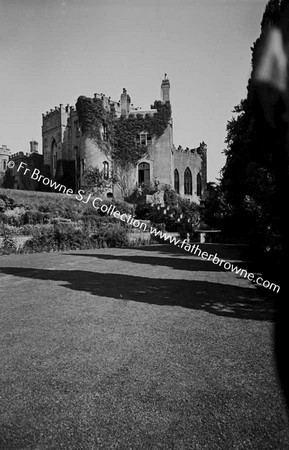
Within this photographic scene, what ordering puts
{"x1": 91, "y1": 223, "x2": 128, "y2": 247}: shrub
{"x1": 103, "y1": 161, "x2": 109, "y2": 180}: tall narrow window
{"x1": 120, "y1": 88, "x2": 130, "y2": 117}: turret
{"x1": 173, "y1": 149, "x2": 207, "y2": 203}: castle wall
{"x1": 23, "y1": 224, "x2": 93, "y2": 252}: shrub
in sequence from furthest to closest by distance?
{"x1": 173, "y1": 149, "x2": 207, "y2": 203}: castle wall → {"x1": 120, "y1": 88, "x2": 130, "y2": 117}: turret → {"x1": 103, "y1": 161, "x2": 109, "y2": 180}: tall narrow window → {"x1": 91, "y1": 223, "x2": 128, "y2": 247}: shrub → {"x1": 23, "y1": 224, "x2": 93, "y2": 252}: shrub

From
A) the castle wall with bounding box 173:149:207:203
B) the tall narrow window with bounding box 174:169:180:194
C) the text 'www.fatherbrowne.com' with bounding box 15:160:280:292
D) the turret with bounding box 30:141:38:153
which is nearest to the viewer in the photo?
the text 'www.fatherbrowne.com' with bounding box 15:160:280:292

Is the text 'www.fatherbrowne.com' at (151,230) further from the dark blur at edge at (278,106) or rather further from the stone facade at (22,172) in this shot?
the dark blur at edge at (278,106)

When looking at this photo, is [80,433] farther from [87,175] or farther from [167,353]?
[87,175]

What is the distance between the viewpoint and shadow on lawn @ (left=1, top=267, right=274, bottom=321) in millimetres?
5273

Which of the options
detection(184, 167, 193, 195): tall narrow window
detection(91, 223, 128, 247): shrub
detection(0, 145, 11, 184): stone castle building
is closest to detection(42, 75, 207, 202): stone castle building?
detection(184, 167, 193, 195): tall narrow window

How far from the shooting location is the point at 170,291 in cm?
638

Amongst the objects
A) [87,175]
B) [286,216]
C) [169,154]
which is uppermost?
[169,154]

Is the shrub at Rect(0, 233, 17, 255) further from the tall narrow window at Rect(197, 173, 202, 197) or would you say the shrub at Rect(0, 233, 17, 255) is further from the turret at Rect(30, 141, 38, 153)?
the turret at Rect(30, 141, 38, 153)

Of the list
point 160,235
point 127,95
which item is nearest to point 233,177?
point 160,235

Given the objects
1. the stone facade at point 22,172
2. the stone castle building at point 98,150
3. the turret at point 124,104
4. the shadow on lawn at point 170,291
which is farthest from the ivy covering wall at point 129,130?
the shadow on lawn at point 170,291

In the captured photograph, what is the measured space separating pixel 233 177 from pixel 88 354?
12.4 meters

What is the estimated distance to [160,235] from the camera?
735 inches

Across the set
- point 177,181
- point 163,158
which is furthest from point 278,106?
point 177,181

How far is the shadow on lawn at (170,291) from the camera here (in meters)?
5.27
